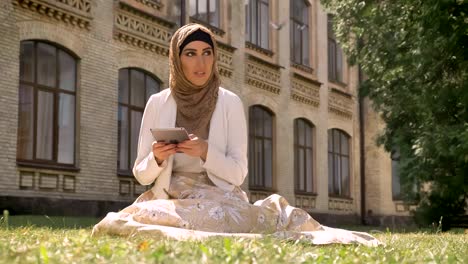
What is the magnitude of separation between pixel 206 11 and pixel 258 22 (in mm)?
3047

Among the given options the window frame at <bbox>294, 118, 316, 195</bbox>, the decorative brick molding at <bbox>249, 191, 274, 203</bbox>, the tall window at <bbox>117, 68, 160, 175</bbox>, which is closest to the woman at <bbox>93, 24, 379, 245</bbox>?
the tall window at <bbox>117, 68, 160, 175</bbox>

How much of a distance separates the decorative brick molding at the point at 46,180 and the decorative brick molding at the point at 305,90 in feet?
33.9

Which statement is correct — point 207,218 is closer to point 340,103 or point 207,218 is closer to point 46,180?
point 46,180

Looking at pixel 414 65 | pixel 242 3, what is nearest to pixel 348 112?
pixel 242 3

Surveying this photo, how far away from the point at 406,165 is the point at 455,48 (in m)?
5.70

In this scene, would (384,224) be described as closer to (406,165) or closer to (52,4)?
(406,165)

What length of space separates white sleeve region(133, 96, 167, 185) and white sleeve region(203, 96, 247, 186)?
1.22 ft

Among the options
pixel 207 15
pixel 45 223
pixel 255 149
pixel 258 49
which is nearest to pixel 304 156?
pixel 255 149

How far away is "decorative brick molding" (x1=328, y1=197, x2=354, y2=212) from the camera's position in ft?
85.0

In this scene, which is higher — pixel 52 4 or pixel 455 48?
pixel 52 4

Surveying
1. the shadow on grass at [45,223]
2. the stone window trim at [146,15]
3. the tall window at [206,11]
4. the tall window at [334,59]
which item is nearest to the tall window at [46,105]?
the stone window trim at [146,15]

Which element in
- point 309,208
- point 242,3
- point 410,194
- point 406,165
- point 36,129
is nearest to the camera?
point 36,129

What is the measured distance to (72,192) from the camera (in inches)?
593

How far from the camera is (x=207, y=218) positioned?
5684 mm
